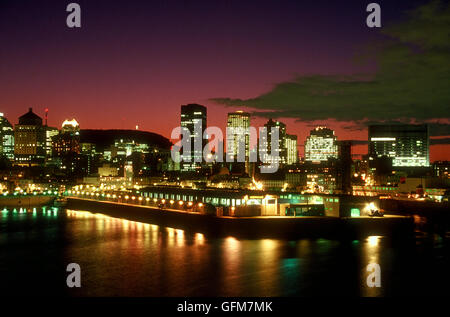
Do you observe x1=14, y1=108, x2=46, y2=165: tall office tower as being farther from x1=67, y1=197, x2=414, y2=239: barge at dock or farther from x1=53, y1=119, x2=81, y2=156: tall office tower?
x1=67, y1=197, x2=414, y2=239: barge at dock

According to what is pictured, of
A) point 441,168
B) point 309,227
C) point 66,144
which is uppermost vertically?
point 66,144

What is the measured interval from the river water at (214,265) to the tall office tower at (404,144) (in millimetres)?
103697

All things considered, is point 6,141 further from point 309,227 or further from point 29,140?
point 309,227

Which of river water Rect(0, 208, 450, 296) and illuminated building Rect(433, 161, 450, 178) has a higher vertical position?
illuminated building Rect(433, 161, 450, 178)

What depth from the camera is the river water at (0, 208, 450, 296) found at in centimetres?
1781

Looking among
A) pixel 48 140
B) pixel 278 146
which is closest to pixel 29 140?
pixel 48 140

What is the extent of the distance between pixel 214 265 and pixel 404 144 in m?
118

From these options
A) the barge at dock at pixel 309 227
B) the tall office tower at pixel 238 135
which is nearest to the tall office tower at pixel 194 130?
the tall office tower at pixel 238 135

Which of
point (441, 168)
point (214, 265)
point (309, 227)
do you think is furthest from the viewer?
point (441, 168)

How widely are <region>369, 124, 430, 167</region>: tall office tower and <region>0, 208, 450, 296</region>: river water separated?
104 metres

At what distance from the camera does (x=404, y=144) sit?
417 feet

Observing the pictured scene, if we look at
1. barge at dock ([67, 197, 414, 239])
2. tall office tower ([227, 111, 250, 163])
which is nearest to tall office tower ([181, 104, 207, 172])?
tall office tower ([227, 111, 250, 163])
